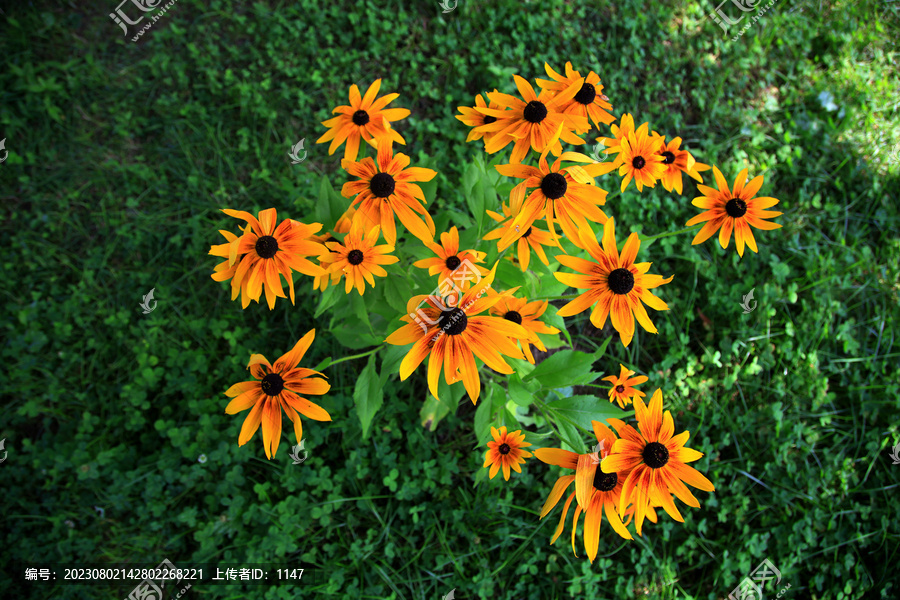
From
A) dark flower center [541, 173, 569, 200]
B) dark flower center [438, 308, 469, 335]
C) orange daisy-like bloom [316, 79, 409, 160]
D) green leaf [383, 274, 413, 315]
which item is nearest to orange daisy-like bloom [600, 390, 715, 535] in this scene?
dark flower center [438, 308, 469, 335]

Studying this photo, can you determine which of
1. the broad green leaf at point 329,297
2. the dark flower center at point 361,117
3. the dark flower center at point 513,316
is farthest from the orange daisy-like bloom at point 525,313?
the dark flower center at point 361,117

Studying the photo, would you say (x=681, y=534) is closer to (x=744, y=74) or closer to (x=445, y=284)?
(x=445, y=284)

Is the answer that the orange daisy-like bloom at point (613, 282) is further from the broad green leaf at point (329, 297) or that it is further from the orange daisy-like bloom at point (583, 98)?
the broad green leaf at point (329, 297)

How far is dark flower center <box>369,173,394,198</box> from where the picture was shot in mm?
1291

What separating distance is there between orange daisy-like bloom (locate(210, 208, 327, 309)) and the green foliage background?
0.58 metres

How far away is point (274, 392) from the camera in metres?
1.23

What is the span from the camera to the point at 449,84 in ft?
9.50

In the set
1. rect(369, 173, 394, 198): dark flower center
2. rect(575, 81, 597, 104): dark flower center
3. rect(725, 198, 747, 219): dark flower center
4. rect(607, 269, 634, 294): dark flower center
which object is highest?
rect(575, 81, 597, 104): dark flower center

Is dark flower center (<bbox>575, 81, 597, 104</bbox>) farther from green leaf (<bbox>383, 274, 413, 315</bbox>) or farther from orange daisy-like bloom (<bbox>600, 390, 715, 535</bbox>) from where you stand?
orange daisy-like bloom (<bbox>600, 390, 715, 535</bbox>)

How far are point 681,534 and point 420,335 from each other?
1945 mm

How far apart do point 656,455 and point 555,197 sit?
66 cm

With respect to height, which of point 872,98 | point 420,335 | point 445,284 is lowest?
point 420,335

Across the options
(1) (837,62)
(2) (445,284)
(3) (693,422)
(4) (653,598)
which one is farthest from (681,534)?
(1) (837,62)

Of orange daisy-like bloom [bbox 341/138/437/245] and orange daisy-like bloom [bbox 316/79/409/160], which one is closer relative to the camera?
orange daisy-like bloom [bbox 341/138/437/245]
